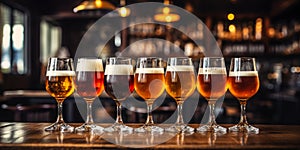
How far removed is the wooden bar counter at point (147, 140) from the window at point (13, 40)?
5106 mm

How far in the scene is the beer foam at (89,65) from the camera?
130 cm

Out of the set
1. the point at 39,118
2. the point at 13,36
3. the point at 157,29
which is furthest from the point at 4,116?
the point at 157,29

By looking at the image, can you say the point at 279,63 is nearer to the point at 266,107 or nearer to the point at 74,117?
the point at 266,107

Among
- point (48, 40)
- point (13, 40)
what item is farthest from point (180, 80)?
point (48, 40)

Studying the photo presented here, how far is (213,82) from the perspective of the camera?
4.16 feet

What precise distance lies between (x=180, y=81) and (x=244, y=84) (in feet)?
0.66

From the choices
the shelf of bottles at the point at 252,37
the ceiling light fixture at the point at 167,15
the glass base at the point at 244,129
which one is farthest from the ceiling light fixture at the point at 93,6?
the shelf of bottles at the point at 252,37

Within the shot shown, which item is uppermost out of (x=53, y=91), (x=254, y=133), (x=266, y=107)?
(x=53, y=91)

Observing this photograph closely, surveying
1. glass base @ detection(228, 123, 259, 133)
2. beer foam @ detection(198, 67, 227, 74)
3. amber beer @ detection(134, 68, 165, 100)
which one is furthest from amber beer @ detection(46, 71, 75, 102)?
glass base @ detection(228, 123, 259, 133)

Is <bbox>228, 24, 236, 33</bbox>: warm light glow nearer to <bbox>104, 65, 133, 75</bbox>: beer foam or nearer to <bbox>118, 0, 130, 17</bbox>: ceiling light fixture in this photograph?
<bbox>118, 0, 130, 17</bbox>: ceiling light fixture

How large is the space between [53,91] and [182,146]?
0.52 m

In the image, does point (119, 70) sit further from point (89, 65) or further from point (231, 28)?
point (231, 28)

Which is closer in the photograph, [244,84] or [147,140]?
[147,140]

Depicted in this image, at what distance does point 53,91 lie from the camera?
4.22 ft
